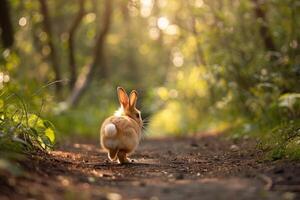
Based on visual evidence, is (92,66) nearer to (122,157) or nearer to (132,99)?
(132,99)

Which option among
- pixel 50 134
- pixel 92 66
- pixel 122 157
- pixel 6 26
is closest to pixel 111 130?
pixel 122 157

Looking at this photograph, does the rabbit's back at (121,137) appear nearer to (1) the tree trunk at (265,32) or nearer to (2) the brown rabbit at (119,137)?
(2) the brown rabbit at (119,137)

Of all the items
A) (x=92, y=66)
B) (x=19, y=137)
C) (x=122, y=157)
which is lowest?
(x=19, y=137)

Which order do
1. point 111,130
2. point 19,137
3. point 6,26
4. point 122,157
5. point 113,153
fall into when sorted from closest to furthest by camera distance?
point 19,137 → point 111,130 → point 122,157 → point 113,153 → point 6,26

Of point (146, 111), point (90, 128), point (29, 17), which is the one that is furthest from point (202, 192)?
point (146, 111)

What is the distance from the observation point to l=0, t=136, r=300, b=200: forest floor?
198 inches

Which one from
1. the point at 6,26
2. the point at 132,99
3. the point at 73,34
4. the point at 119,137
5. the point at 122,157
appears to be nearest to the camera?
the point at 119,137

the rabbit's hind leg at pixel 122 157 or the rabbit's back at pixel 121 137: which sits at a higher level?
the rabbit's back at pixel 121 137

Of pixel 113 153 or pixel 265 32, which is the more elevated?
pixel 265 32

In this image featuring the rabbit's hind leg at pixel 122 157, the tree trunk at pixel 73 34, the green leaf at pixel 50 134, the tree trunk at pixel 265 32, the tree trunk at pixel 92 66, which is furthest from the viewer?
the tree trunk at pixel 73 34

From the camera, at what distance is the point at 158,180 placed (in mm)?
6156

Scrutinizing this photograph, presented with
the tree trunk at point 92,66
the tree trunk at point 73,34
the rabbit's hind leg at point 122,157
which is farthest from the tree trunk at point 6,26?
the rabbit's hind leg at point 122,157

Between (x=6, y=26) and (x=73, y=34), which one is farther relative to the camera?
(x=73, y=34)

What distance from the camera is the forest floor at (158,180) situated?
16.5 feet
